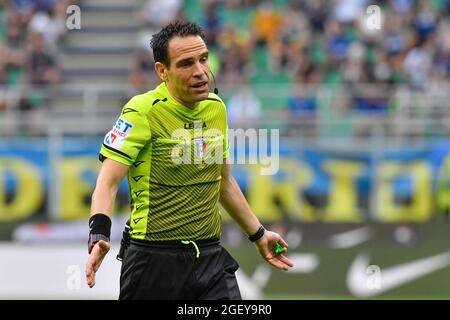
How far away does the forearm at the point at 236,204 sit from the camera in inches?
301

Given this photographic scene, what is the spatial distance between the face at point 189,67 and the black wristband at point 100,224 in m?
0.95

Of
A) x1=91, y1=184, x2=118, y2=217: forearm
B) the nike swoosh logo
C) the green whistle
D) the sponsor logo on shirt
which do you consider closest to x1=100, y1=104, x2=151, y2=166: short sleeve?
the sponsor logo on shirt

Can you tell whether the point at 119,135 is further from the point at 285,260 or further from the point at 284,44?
the point at 284,44

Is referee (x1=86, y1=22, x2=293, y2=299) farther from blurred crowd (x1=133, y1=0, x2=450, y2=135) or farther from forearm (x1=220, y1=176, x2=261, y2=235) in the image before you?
blurred crowd (x1=133, y1=0, x2=450, y2=135)

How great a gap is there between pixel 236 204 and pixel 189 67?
105 centimetres

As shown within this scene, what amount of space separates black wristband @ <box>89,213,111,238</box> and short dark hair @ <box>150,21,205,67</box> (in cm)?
107

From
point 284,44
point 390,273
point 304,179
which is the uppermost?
point 284,44

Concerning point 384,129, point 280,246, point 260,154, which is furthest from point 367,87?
point 280,246

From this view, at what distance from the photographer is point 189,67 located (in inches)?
282

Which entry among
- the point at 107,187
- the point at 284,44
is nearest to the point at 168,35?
the point at 107,187

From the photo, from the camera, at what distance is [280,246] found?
7.68 meters

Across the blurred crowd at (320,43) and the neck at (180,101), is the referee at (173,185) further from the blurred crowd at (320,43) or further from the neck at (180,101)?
the blurred crowd at (320,43)

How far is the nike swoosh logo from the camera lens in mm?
15781
